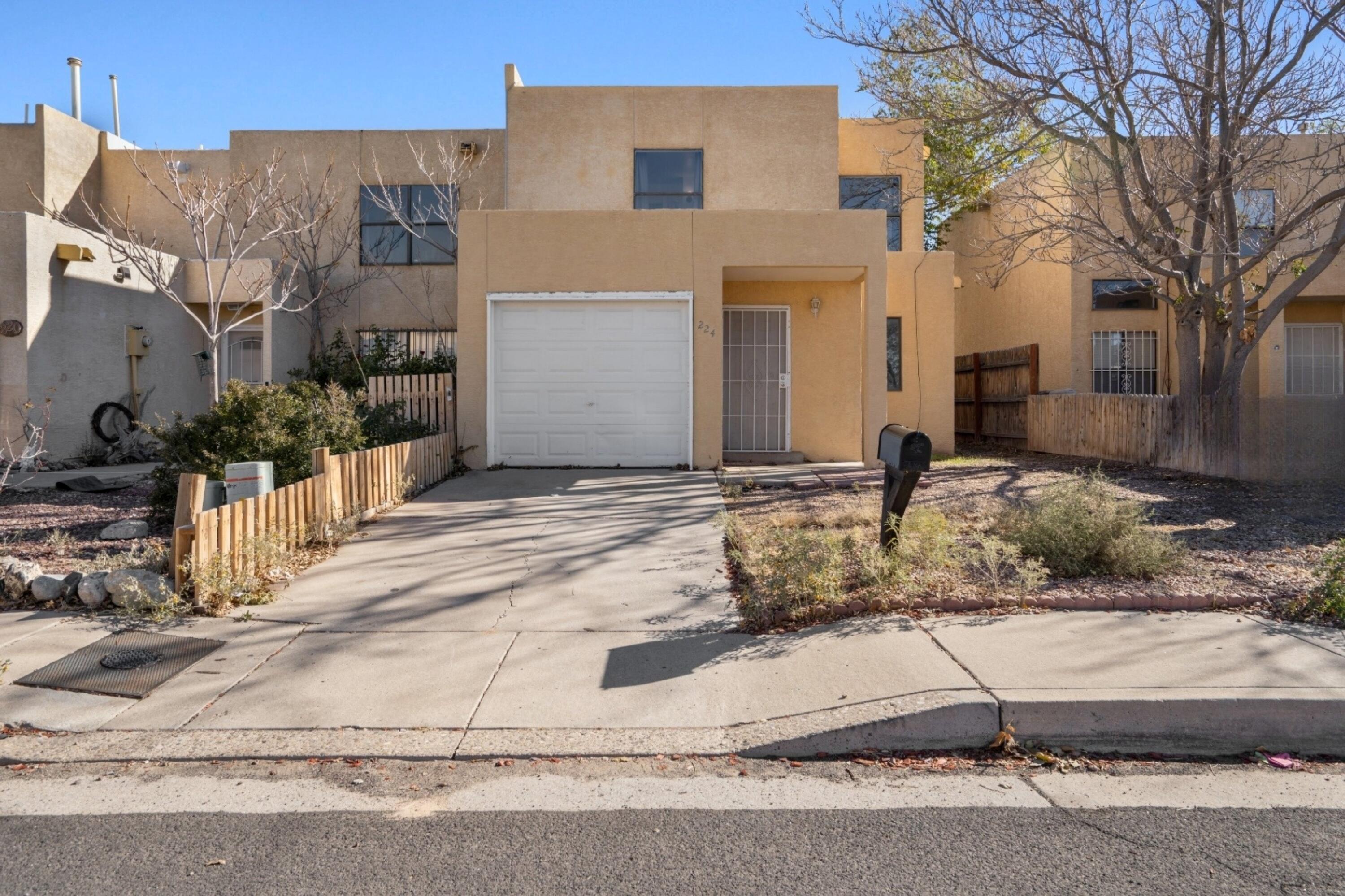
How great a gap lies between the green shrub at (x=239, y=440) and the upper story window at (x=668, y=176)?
30.4ft

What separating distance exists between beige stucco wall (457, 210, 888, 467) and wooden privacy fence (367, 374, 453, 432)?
0.30m

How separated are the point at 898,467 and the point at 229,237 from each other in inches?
591

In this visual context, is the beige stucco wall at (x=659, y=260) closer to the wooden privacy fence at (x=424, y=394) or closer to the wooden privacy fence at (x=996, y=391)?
the wooden privacy fence at (x=424, y=394)

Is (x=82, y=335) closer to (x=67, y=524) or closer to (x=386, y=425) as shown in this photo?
(x=386, y=425)

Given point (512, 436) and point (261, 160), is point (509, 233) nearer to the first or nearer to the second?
point (512, 436)

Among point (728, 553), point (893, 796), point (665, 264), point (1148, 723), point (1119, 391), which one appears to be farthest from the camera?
point (1119, 391)

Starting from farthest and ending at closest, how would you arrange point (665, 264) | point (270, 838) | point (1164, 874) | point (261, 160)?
1. point (261, 160)
2. point (665, 264)
3. point (270, 838)
4. point (1164, 874)

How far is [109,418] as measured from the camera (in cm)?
1583

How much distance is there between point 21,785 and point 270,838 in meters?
1.43

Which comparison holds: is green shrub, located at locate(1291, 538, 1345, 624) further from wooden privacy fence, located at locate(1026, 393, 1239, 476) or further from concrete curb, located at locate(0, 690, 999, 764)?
wooden privacy fence, located at locate(1026, 393, 1239, 476)

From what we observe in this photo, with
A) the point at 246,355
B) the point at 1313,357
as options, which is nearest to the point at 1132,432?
the point at 1313,357

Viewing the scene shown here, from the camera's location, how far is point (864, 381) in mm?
13930

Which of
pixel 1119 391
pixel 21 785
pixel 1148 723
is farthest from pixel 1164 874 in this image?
pixel 1119 391

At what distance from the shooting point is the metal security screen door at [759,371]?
622 inches
